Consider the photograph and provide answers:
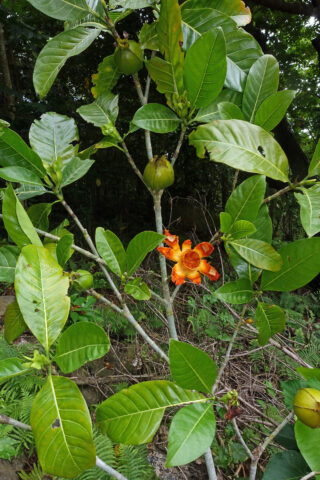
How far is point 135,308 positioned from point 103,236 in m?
2.11

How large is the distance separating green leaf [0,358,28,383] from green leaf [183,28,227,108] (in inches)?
19.7

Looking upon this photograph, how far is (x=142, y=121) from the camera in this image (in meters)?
0.57

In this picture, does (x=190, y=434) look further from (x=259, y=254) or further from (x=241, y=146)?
(x=241, y=146)

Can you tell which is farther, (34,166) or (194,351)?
(34,166)

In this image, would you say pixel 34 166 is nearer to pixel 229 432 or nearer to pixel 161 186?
pixel 161 186

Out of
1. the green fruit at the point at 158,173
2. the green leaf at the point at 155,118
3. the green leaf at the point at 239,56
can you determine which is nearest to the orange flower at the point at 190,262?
the green fruit at the point at 158,173

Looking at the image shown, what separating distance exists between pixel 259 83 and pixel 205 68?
0.13m

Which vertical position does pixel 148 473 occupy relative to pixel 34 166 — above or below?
below

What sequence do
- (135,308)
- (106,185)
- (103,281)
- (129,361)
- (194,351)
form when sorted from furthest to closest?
(106,185) < (103,281) < (135,308) < (129,361) < (194,351)

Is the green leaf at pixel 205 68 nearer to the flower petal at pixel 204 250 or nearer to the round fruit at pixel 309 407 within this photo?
the flower petal at pixel 204 250

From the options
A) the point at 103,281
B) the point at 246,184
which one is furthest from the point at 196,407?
the point at 103,281

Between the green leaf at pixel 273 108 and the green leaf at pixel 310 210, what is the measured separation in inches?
6.2

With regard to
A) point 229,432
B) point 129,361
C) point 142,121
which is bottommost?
point 129,361

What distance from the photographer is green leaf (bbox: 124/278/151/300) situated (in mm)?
564
